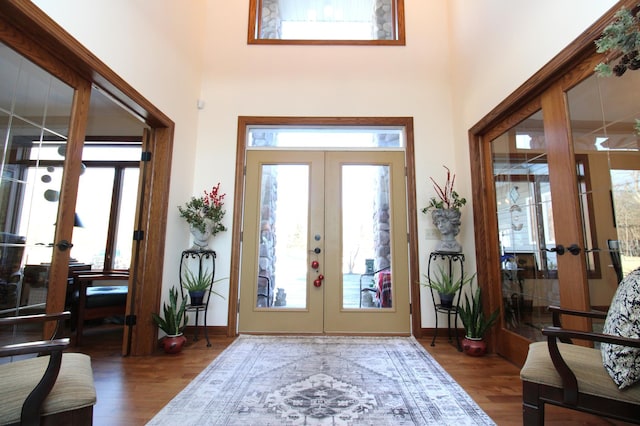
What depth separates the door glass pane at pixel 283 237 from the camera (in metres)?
3.26

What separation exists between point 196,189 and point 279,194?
968 mm

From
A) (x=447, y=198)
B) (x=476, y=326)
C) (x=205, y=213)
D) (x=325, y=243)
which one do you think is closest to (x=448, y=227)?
(x=447, y=198)

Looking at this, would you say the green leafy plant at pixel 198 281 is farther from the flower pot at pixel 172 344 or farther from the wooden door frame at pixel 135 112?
the flower pot at pixel 172 344

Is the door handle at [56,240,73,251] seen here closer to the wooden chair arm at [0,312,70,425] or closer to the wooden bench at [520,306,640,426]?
the wooden chair arm at [0,312,70,425]

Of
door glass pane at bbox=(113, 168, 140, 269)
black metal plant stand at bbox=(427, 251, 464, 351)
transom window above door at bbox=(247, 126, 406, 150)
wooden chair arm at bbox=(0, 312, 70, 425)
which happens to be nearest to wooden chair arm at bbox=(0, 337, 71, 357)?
wooden chair arm at bbox=(0, 312, 70, 425)

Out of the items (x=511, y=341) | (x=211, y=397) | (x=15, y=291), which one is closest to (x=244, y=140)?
(x=15, y=291)

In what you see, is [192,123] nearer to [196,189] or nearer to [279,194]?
[196,189]

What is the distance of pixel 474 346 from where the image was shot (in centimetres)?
256

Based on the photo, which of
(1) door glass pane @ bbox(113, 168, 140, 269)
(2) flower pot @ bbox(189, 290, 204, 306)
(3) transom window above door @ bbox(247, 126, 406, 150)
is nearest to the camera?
(2) flower pot @ bbox(189, 290, 204, 306)

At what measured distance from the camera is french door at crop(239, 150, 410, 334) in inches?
126

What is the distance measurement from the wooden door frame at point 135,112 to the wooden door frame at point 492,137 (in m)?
3.08

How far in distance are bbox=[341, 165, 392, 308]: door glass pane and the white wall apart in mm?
403

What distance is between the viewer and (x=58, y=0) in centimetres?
167

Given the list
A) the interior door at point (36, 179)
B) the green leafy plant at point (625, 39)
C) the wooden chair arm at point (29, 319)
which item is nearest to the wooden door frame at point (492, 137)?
the green leafy plant at point (625, 39)
